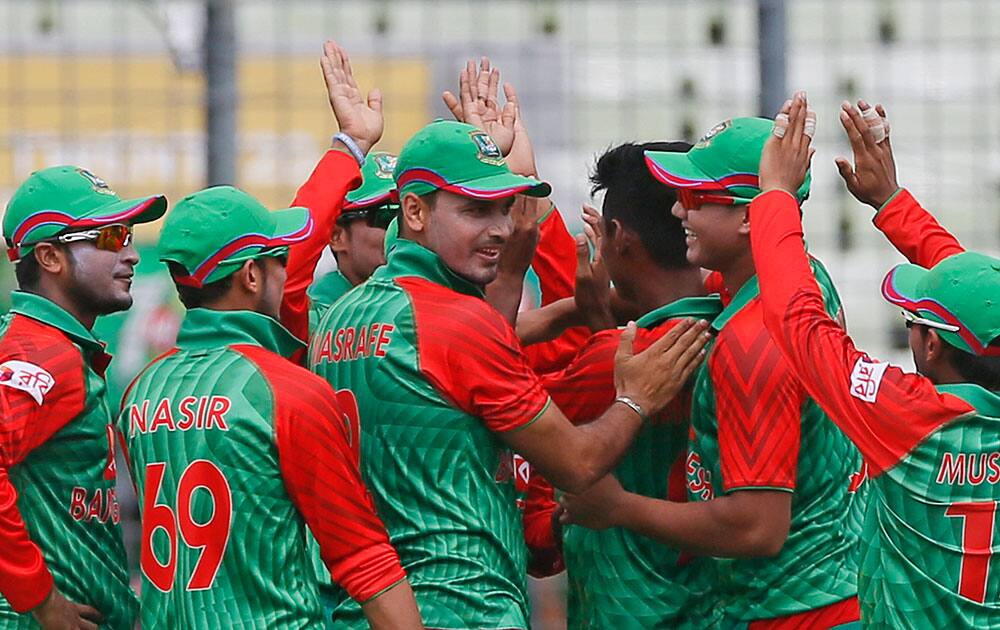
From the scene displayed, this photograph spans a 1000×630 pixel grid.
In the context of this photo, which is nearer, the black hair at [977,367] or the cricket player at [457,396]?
the black hair at [977,367]

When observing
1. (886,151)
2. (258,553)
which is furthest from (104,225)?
(886,151)

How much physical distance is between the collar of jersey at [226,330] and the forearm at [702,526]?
44.5 inches

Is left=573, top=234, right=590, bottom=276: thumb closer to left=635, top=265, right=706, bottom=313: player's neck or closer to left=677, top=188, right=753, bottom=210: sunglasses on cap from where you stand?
left=635, top=265, right=706, bottom=313: player's neck

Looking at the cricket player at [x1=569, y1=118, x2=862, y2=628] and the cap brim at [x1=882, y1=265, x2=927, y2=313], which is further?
the cricket player at [x1=569, y1=118, x2=862, y2=628]

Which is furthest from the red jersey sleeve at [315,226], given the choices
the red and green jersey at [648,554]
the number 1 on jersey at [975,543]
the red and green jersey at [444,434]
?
the number 1 on jersey at [975,543]

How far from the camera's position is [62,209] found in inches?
211

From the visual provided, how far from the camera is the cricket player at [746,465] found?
4.83 metres

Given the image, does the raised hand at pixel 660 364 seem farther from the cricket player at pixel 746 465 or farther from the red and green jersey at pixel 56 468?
the red and green jersey at pixel 56 468

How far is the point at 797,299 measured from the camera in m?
4.59

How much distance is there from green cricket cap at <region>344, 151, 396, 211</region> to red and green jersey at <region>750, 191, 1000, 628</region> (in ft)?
7.40

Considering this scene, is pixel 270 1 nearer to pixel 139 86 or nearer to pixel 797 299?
pixel 139 86

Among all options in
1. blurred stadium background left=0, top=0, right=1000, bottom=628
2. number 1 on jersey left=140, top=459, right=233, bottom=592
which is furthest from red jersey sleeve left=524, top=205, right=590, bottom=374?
blurred stadium background left=0, top=0, right=1000, bottom=628

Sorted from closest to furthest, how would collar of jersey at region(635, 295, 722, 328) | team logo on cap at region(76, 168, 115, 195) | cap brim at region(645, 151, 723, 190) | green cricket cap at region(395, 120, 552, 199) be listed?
green cricket cap at region(395, 120, 552, 199) < cap brim at region(645, 151, 723, 190) < collar of jersey at region(635, 295, 722, 328) < team logo on cap at region(76, 168, 115, 195)

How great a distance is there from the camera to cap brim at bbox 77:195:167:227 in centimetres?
535
